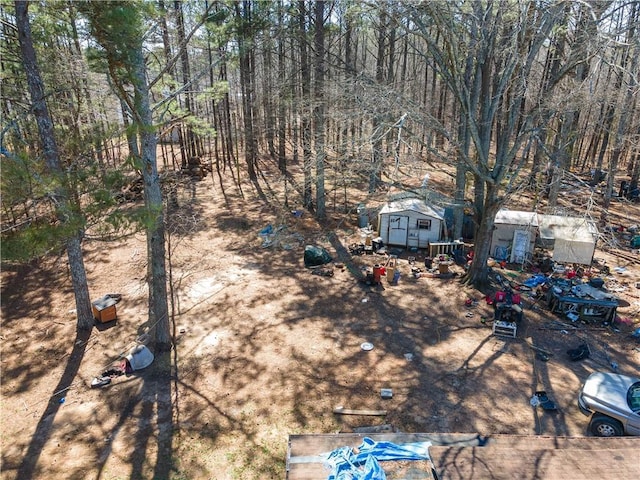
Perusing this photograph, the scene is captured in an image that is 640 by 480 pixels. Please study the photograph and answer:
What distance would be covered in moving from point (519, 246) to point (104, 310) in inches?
532

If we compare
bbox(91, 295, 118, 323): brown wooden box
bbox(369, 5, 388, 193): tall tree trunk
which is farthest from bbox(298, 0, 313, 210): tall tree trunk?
bbox(91, 295, 118, 323): brown wooden box

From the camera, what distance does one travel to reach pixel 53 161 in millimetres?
8758

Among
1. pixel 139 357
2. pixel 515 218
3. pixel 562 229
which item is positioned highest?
pixel 515 218

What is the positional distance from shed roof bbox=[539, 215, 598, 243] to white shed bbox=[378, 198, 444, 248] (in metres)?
3.65

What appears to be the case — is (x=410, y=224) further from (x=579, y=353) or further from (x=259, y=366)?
(x=259, y=366)

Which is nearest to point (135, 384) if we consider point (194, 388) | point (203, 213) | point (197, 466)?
point (194, 388)

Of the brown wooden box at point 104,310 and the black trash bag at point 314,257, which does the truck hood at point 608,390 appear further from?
the brown wooden box at point 104,310

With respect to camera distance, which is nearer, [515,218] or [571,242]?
[571,242]

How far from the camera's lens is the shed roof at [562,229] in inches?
528

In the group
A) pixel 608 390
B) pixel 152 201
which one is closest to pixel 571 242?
pixel 608 390

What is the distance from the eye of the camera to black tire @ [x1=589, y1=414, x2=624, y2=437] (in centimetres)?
680

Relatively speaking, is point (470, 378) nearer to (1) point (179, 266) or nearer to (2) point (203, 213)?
(1) point (179, 266)

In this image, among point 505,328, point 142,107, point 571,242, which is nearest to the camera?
point 142,107

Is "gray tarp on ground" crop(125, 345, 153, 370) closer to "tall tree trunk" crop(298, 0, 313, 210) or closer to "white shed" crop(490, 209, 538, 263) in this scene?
"tall tree trunk" crop(298, 0, 313, 210)
